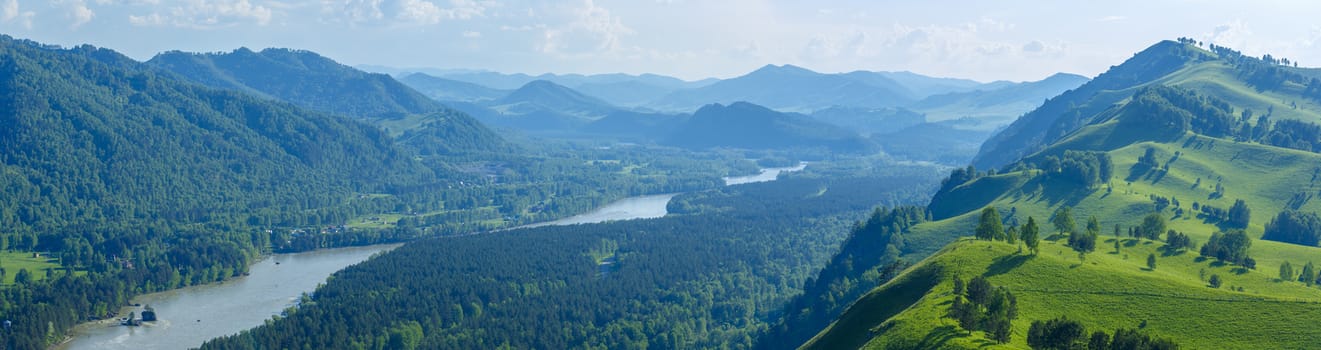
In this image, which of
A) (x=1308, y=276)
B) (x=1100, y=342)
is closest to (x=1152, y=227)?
(x=1308, y=276)

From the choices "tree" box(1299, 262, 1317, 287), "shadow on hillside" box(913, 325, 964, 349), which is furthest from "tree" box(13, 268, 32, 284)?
"tree" box(1299, 262, 1317, 287)

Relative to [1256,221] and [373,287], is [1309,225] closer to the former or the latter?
[1256,221]

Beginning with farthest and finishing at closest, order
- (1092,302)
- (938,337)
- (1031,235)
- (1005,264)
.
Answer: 1. (1031,235)
2. (1005,264)
3. (1092,302)
4. (938,337)

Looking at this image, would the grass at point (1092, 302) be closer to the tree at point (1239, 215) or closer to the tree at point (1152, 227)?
the tree at point (1152, 227)

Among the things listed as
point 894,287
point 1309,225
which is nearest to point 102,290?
point 894,287

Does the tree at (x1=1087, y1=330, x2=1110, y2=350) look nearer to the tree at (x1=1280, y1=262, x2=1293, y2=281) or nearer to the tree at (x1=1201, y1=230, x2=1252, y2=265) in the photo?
the tree at (x1=1201, y1=230, x2=1252, y2=265)

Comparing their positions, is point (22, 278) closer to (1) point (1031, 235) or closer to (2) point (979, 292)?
(2) point (979, 292)

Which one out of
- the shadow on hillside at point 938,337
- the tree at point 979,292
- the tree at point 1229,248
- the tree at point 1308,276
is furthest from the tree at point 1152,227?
the shadow on hillside at point 938,337
